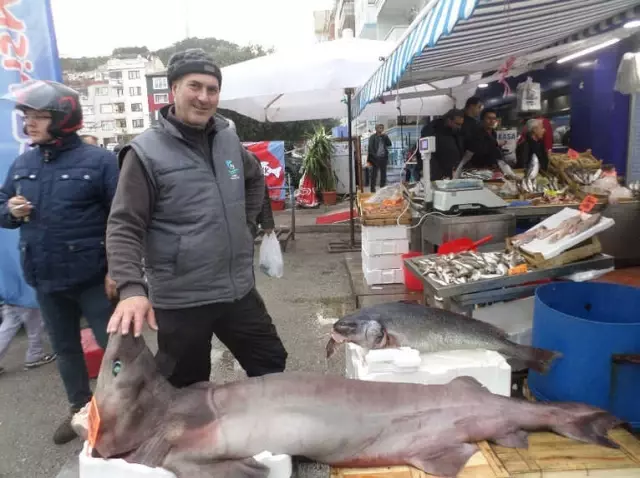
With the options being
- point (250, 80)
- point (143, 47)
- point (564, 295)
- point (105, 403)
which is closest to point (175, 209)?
point (105, 403)

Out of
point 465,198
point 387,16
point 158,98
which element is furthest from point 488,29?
point 158,98

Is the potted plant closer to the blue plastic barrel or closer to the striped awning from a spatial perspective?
the striped awning

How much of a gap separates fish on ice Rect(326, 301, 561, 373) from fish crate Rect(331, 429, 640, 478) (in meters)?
0.49

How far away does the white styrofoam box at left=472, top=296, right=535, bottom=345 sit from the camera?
3.14 metres

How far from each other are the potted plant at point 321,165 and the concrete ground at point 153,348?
8.18m

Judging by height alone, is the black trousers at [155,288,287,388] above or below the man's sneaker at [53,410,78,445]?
above

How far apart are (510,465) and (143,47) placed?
104 metres

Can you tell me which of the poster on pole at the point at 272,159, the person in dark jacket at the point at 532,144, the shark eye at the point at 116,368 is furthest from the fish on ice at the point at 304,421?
the poster on pole at the point at 272,159

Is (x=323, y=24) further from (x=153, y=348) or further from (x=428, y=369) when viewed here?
(x=428, y=369)

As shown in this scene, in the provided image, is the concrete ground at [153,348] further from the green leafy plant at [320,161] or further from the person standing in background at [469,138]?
the green leafy plant at [320,161]

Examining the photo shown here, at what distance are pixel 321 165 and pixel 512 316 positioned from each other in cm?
1262

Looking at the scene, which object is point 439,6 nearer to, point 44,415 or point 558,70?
point 44,415

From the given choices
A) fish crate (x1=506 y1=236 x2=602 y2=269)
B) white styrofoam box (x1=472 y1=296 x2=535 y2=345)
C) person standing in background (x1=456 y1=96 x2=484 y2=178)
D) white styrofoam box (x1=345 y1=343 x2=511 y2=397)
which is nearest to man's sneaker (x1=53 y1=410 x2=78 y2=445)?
white styrofoam box (x1=345 y1=343 x2=511 y2=397)

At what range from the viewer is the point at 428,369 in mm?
2070
